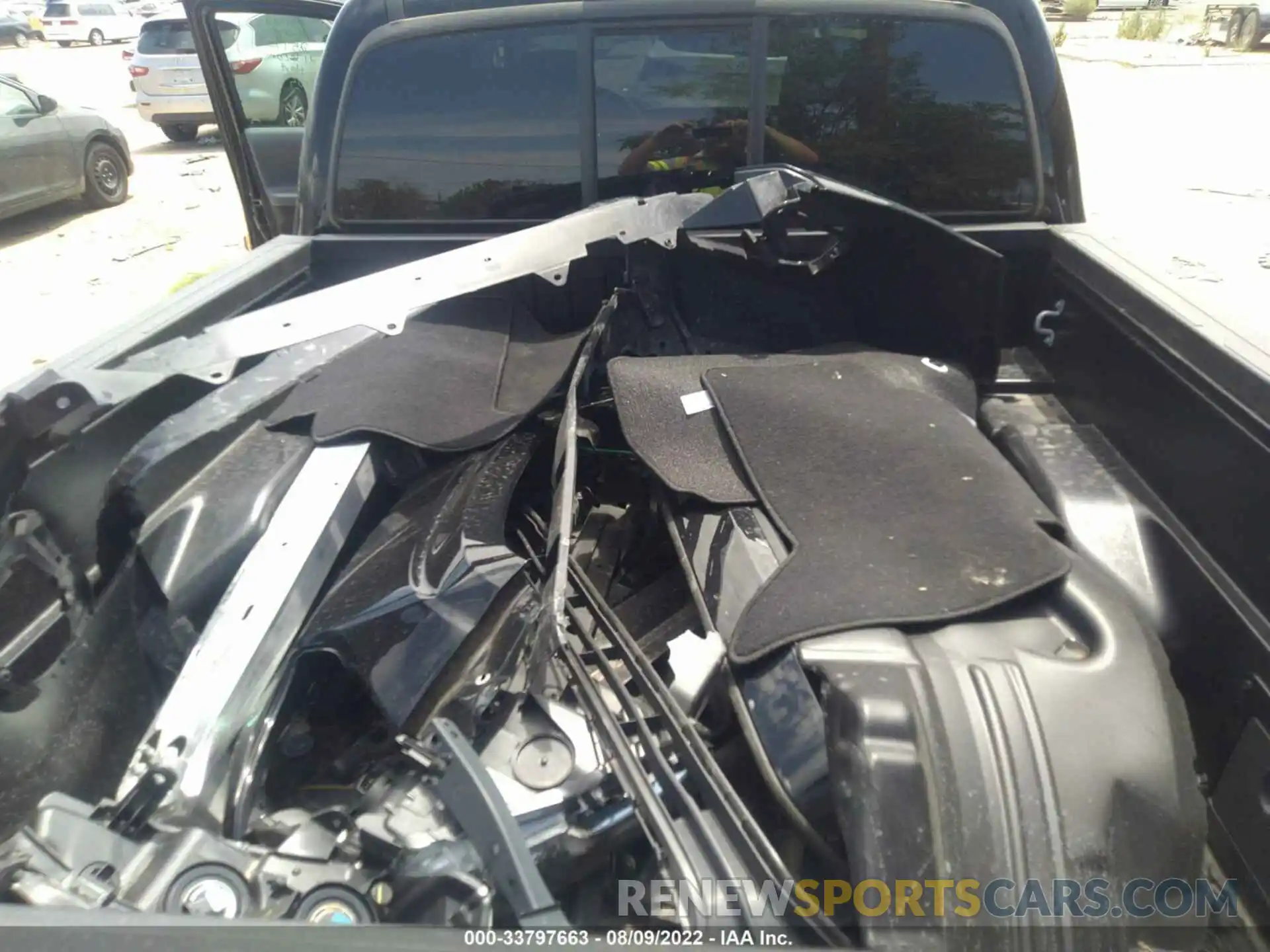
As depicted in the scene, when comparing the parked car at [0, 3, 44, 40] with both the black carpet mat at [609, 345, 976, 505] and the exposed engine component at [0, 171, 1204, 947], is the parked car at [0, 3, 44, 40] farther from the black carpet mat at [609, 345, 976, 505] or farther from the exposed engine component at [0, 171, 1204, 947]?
the exposed engine component at [0, 171, 1204, 947]

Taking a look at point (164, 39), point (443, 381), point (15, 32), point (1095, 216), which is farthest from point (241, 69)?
point (15, 32)

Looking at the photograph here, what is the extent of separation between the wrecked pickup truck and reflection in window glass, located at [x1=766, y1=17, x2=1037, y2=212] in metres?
0.01

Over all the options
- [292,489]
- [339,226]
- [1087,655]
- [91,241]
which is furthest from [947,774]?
[91,241]

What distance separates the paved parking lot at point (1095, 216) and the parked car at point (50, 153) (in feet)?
0.95

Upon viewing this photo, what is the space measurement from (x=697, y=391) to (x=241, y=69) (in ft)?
12.6

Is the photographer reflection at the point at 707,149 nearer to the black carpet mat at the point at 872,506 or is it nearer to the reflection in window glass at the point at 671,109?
the reflection in window glass at the point at 671,109

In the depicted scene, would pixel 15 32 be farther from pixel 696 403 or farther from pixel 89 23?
pixel 696 403

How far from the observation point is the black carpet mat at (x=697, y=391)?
1912 mm

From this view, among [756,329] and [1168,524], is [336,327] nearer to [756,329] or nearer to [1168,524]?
[756,329]

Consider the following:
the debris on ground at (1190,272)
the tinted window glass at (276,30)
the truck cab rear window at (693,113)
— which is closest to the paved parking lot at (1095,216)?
the debris on ground at (1190,272)

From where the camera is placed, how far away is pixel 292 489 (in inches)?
71.5

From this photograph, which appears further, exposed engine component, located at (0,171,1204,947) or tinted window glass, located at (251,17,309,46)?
tinted window glass, located at (251,17,309,46)

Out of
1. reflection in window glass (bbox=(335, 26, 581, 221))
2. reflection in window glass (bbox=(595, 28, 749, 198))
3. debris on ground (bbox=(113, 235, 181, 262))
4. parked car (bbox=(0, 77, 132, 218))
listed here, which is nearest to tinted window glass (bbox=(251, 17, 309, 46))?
debris on ground (bbox=(113, 235, 181, 262))

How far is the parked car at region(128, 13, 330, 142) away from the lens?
12.3 feet
